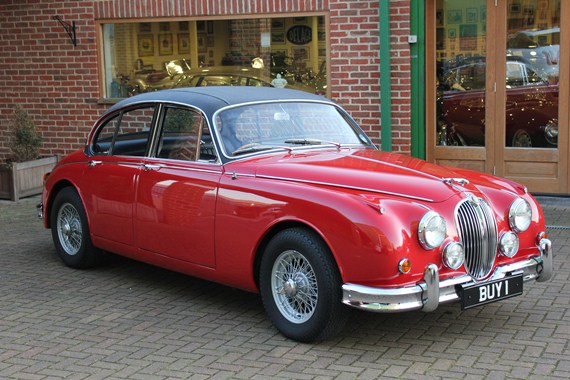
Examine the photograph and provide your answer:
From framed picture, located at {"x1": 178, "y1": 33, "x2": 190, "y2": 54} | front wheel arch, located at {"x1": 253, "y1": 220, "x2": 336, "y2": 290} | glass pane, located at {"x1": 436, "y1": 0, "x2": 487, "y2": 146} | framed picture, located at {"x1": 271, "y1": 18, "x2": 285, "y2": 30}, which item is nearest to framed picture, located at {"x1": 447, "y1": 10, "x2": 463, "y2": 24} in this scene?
glass pane, located at {"x1": 436, "y1": 0, "x2": 487, "y2": 146}

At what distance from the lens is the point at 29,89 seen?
1226 cm

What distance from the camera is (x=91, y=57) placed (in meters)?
11.8

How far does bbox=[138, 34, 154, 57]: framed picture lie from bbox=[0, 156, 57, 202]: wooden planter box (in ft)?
6.24

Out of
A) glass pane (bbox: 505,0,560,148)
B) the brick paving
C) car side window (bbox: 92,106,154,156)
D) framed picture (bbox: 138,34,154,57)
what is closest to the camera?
the brick paving

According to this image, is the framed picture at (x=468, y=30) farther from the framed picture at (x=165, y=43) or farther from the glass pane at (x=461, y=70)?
the framed picture at (x=165, y=43)

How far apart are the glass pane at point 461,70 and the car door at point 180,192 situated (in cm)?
466

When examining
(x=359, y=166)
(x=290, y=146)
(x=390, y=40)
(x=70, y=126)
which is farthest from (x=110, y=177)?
(x=70, y=126)

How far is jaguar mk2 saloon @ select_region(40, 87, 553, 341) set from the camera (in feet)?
16.9

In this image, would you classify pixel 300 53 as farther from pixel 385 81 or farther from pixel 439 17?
pixel 439 17

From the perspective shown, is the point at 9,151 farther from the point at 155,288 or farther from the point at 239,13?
the point at 155,288

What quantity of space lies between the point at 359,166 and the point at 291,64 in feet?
17.9

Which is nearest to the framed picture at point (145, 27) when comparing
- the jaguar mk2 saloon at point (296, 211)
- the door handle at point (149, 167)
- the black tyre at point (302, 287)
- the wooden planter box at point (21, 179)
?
the wooden planter box at point (21, 179)

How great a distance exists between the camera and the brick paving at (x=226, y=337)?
198 inches

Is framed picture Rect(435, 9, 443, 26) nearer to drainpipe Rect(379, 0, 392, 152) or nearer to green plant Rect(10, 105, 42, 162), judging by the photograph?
drainpipe Rect(379, 0, 392, 152)
